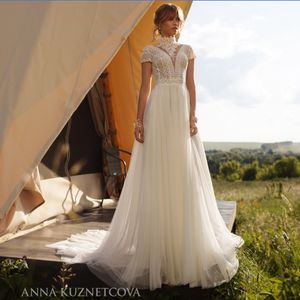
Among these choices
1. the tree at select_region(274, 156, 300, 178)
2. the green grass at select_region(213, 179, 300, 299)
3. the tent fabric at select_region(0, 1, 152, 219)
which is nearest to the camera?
the green grass at select_region(213, 179, 300, 299)

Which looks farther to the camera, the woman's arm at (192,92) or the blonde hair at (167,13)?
the woman's arm at (192,92)

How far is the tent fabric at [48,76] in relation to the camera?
10.5ft

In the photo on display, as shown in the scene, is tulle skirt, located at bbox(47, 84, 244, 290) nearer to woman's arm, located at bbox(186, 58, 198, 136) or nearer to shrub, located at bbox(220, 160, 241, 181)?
woman's arm, located at bbox(186, 58, 198, 136)

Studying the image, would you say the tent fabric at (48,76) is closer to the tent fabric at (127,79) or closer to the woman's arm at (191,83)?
the woman's arm at (191,83)

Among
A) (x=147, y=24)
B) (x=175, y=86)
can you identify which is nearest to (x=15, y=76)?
(x=175, y=86)

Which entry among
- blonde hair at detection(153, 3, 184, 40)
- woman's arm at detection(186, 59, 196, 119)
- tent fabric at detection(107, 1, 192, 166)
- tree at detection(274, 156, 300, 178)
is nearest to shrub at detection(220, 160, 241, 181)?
tree at detection(274, 156, 300, 178)

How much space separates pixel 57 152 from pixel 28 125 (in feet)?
5.85

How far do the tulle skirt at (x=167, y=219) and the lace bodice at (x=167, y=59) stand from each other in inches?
2.4

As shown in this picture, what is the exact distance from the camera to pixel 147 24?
5258 mm

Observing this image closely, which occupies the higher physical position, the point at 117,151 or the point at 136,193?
the point at 117,151

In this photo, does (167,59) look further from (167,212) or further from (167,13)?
(167,212)

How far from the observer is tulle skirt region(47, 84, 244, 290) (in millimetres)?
2775

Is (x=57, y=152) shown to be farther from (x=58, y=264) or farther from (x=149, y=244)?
(x=149, y=244)

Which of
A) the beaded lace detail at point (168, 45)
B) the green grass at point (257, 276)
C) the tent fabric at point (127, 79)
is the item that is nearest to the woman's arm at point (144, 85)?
the beaded lace detail at point (168, 45)
